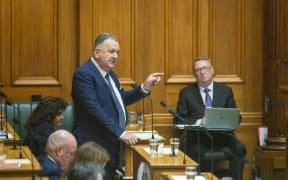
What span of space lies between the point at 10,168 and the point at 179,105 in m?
3.51

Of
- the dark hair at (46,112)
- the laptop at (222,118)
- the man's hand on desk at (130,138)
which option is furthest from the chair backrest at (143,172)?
the laptop at (222,118)

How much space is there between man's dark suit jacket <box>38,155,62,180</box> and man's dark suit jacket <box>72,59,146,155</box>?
116 cm

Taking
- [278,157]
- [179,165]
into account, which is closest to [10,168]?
[179,165]

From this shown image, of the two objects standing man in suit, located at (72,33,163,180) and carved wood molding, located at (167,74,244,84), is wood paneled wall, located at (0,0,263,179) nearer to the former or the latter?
carved wood molding, located at (167,74,244,84)

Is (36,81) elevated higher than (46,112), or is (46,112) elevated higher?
(36,81)

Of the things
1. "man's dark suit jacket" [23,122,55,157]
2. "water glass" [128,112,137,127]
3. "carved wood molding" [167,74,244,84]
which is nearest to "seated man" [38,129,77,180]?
"man's dark suit jacket" [23,122,55,157]

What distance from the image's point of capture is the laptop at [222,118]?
334 inches

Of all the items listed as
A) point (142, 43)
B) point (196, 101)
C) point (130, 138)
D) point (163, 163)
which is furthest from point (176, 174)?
point (142, 43)

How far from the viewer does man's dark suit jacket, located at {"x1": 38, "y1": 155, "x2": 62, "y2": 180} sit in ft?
18.6

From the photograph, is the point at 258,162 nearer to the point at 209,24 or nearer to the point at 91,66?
the point at 209,24

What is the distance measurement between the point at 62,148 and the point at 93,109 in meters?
1.15

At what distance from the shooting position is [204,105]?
8.96 meters

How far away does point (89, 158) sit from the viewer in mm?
4523

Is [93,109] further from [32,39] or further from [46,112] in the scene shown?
[32,39]
